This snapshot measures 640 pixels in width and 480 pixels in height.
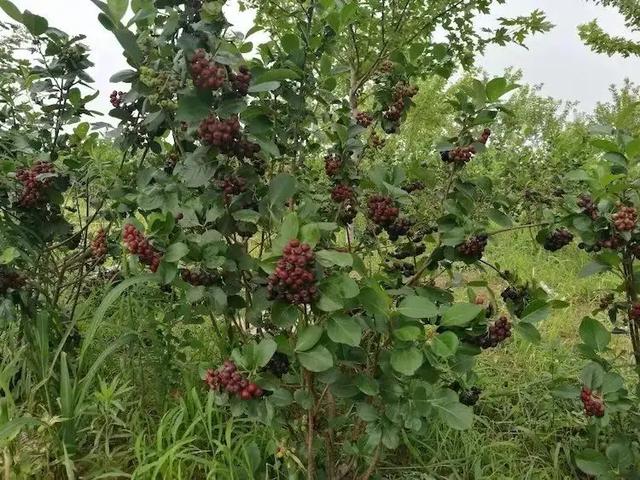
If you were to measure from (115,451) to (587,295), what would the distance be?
3499mm

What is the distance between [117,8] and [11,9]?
22.3 inches

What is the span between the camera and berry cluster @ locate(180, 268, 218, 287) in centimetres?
160

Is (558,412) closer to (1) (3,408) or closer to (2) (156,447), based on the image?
(2) (156,447)

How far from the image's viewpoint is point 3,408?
202 centimetres

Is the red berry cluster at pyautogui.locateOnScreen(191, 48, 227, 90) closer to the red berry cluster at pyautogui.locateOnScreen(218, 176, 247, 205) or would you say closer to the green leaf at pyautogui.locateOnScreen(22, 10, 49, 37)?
the red berry cluster at pyautogui.locateOnScreen(218, 176, 247, 205)

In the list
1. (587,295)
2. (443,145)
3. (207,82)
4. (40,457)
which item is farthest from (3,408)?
(587,295)

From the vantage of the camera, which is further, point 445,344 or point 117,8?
point 117,8

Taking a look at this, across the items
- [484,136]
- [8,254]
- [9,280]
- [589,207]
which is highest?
[484,136]

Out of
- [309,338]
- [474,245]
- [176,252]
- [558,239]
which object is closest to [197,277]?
[176,252]

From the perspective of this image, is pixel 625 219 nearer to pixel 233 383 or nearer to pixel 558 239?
pixel 558 239

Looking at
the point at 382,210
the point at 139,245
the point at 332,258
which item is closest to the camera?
the point at 332,258

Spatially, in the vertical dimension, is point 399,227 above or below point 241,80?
below

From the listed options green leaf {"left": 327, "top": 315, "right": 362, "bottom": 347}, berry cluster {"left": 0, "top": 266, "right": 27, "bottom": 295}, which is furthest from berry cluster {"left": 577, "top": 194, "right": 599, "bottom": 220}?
Result: berry cluster {"left": 0, "top": 266, "right": 27, "bottom": 295}

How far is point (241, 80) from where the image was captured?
5.00 feet
